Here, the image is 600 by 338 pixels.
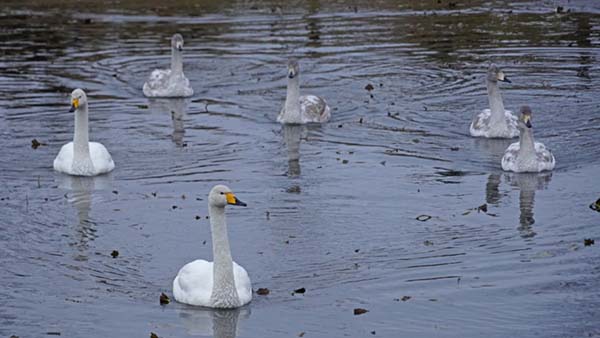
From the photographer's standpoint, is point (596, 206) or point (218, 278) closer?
point (218, 278)

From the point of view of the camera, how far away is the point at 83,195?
1770cm

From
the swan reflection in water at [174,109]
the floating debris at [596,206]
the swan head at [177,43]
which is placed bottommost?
the floating debris at [596,206]

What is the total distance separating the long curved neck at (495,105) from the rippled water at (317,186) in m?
0.41

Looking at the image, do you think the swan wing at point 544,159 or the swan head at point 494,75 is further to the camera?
the swan head at point 494,75

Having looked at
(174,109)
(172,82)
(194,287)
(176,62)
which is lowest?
(194,287)

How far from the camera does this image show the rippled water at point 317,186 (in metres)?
12.7

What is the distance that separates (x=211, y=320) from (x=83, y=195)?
5.62 metres

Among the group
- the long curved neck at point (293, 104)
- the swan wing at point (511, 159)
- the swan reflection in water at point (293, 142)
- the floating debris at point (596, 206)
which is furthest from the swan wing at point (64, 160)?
the floating debris at point (596, 206)

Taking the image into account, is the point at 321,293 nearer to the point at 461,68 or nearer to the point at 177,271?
the point at 177,271

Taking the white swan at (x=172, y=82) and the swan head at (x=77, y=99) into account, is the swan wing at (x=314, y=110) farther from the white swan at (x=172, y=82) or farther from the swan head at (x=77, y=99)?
the swan head at (x=77, y=99)

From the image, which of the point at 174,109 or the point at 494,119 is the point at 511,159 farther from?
the point at 174,109

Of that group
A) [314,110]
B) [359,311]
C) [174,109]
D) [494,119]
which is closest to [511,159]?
[494,119]

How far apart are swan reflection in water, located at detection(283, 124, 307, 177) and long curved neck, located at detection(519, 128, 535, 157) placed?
3.17m

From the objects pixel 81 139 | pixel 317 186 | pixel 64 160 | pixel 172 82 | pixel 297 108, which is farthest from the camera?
pixel 172 82
